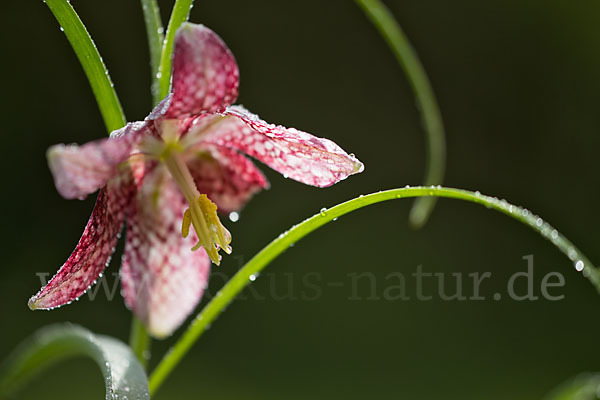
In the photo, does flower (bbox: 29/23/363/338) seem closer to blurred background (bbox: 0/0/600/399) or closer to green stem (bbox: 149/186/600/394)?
green stem (bbox: 149/186/600/394)

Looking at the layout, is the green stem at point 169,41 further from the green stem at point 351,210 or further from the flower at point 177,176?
the green stem at point 351,210

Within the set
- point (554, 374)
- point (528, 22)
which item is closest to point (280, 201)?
point (554, 374)

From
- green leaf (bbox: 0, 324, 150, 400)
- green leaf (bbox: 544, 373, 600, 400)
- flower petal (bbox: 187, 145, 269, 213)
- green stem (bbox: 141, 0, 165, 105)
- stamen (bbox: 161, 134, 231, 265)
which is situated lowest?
green leaf (bbox: 0, 324, 150, 400)

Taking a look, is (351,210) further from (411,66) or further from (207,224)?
(411,66)

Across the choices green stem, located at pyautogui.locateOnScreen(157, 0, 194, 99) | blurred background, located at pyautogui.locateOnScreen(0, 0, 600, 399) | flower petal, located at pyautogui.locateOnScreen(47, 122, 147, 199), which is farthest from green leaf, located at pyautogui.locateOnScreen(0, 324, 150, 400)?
blurred background, located at pyautogui.locateOnScreen(0, 0, 600, 399)

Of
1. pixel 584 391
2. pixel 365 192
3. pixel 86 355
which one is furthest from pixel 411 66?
pixel 365 192

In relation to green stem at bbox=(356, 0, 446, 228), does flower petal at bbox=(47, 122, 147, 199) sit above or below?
below

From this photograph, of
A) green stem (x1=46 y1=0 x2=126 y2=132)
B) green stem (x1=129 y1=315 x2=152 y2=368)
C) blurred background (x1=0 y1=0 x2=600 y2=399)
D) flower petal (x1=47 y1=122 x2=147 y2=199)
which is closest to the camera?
flower petal (x1=47 y1=122 x2=147 y2=199)
